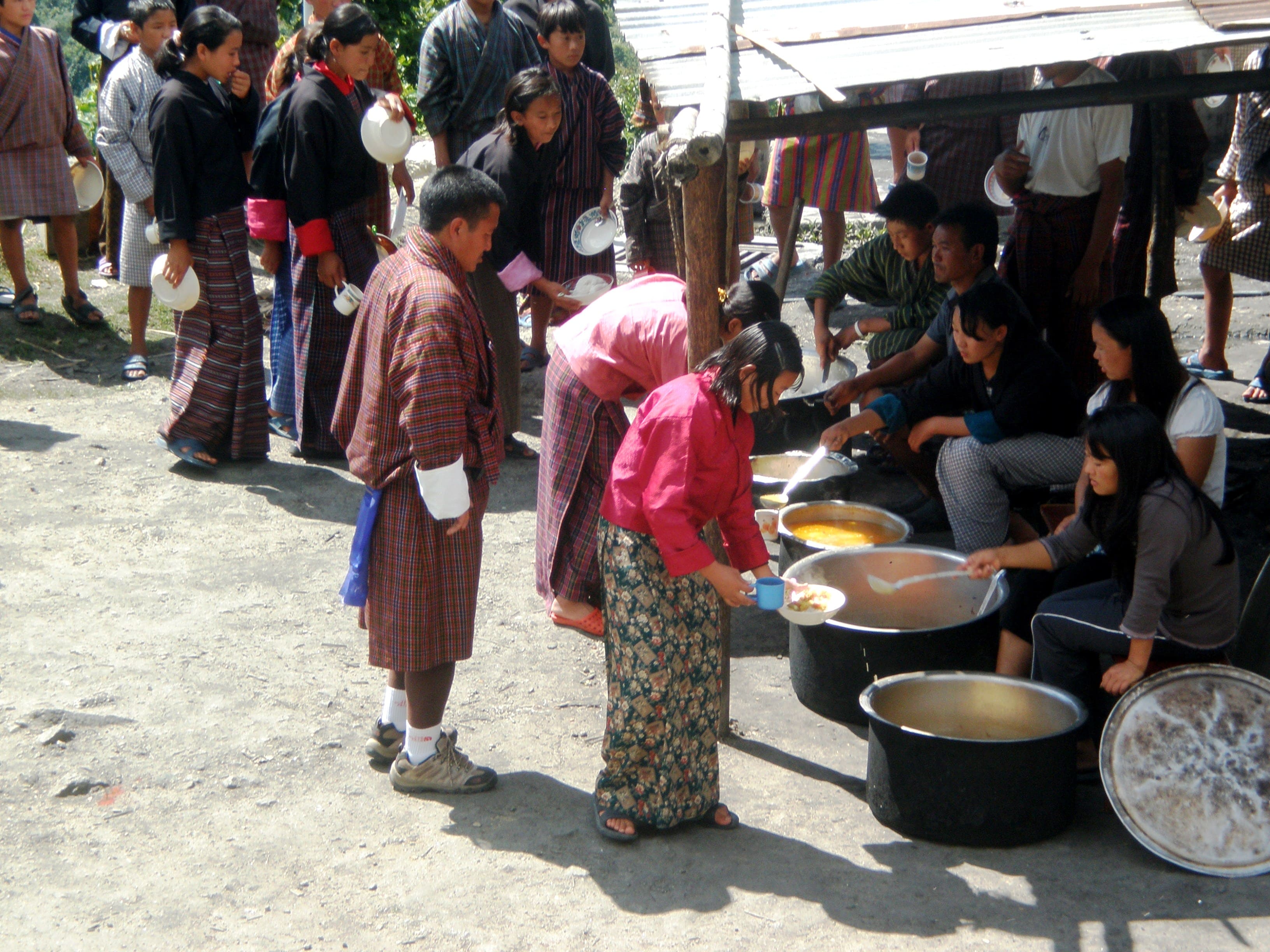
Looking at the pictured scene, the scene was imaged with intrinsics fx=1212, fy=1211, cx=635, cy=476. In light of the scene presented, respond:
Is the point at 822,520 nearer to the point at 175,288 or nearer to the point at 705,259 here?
the point at 705,259

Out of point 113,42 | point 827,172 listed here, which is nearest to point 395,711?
point 827,172

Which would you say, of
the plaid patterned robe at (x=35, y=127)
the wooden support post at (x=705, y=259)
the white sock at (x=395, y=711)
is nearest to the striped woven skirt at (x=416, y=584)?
the white sock at (x=395, y=711)

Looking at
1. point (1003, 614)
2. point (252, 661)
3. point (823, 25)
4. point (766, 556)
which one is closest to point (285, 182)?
point (252, 661)

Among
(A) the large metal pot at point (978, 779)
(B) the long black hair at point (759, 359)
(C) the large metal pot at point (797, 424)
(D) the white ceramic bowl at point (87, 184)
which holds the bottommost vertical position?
(A) the large metal pot at point (978, 779)

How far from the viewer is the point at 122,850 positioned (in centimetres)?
328

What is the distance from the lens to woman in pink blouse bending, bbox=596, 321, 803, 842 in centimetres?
309

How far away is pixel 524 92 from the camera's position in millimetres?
5438

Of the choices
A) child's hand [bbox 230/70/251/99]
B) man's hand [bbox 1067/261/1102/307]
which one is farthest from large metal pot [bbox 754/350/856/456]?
child's hand [bbox 230/70/251/99]

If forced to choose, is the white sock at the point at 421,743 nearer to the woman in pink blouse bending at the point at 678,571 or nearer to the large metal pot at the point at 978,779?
the woman in pink blouse bending at the point at 678,571

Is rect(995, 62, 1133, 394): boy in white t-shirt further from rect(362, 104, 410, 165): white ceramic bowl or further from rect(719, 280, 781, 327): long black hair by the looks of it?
rect(362, 104, 410, 165): white ceramic bowl

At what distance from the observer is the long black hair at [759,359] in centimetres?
307

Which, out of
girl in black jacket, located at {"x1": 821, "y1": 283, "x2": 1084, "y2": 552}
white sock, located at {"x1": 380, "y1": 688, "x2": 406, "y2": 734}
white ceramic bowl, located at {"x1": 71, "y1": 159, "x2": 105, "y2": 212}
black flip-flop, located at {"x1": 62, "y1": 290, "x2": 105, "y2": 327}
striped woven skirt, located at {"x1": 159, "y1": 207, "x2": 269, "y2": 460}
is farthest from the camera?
black flip-flop, located at {"x1": 62, "y1": 290, "x2": 105, "y2": 327}

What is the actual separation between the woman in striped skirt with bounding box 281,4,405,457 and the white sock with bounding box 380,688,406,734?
6.93 ft

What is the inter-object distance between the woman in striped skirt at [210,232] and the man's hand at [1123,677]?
4.17 meters
